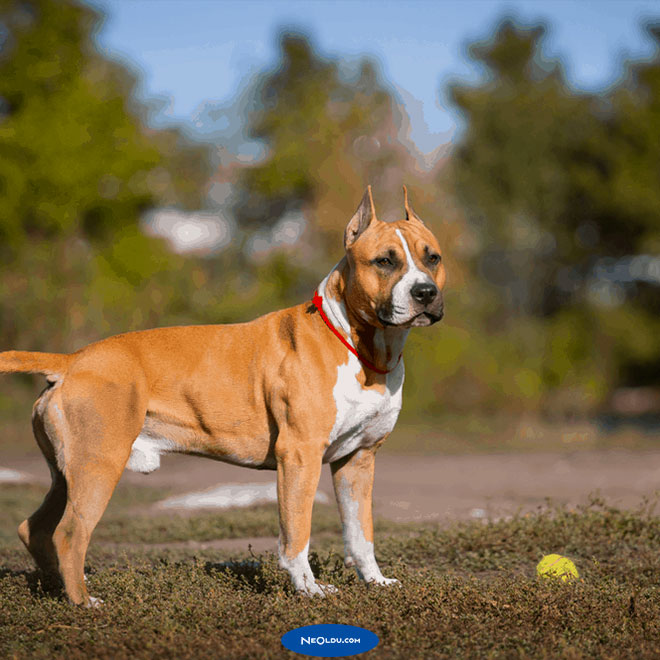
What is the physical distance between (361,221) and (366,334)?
0.69 metres

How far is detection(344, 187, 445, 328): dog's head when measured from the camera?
16.0 ft

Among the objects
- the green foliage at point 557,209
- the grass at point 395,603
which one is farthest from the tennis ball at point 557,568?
the green foliage at point 557,209

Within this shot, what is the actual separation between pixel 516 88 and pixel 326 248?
57.7 feet

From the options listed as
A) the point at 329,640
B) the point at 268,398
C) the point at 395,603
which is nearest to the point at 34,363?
the point at 268,398

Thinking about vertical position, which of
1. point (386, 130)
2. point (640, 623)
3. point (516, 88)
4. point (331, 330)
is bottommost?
point (640, 623)

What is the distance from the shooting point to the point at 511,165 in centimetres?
3394

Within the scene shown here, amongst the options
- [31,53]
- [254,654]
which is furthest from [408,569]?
[31,53]

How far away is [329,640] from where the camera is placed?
420 centimetres

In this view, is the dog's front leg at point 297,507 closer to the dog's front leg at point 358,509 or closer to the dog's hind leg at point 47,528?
the dog's front leg at point 358,509

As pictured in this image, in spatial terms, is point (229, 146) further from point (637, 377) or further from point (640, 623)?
point (640, 623)

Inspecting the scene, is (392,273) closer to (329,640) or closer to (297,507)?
(297,507)

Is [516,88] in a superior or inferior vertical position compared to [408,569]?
superior

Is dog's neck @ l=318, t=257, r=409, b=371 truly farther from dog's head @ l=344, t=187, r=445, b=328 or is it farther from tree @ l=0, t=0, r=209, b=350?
tree @ l=0, t=0, r=209, b=350

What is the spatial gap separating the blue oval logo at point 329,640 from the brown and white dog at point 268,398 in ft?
2.19
